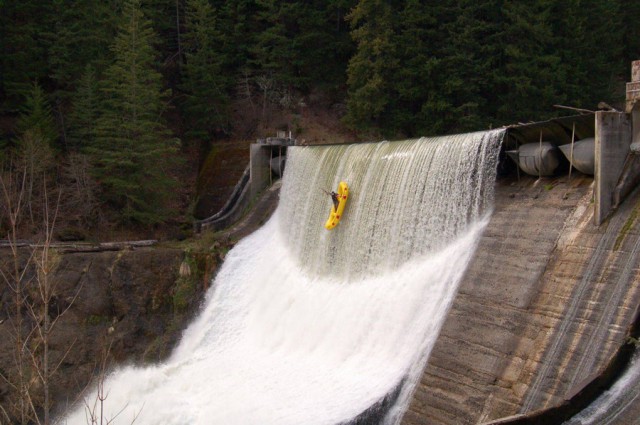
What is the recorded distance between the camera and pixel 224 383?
15.1 m

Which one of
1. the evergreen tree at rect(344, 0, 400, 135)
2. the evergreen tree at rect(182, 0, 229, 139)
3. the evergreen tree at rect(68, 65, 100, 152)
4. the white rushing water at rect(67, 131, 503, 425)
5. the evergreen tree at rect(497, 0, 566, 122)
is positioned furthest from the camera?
the evergreen tree at rect(182, 0, 229, 139)

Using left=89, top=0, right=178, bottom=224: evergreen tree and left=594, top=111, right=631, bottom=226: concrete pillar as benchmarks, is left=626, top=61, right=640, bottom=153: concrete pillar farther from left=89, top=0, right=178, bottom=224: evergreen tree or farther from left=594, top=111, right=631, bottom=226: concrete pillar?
left=89, top=0, right=178, bottom=224: evergreen tree

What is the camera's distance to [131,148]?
2255cm

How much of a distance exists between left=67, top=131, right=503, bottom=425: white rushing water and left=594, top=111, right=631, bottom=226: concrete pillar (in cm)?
278

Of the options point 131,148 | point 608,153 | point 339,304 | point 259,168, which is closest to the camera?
point 608,153

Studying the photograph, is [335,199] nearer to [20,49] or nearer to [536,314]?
[536,314]

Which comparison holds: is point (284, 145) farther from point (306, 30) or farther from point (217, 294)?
point (306, 30)

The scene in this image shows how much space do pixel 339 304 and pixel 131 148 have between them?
11.1 meters

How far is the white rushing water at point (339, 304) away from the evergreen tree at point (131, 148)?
4919 mm

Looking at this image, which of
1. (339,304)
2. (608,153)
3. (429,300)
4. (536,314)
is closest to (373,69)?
(339,304)

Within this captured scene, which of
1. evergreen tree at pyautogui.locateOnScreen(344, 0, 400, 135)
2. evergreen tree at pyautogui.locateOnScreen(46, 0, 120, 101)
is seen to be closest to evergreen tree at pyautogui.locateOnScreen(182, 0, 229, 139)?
evergreen tree at pyautogui.locateOnScreen(46, 0, 120, 101)

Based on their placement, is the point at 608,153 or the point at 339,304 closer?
the point at 608,153

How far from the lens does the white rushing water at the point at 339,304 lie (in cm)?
1272

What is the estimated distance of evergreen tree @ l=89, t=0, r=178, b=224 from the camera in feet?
72.0
